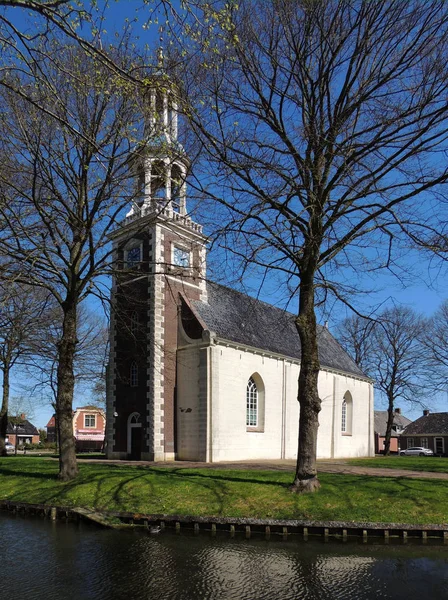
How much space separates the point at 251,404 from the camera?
96.3 ft

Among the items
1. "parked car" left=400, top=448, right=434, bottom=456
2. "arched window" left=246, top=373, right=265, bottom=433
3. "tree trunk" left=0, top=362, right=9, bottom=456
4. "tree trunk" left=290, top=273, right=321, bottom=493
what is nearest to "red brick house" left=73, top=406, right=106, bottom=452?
"tree trunk" left=0, top=362, right=9, bottom=456

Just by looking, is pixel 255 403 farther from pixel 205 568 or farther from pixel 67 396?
pixel 205 568

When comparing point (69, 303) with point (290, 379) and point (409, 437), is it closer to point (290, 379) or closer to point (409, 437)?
point (290, 379)

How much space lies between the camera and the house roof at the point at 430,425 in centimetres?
6725

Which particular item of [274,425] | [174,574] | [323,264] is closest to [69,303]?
[323,264]

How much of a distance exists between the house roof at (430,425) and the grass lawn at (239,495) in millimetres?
55896

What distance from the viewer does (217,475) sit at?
1750cm

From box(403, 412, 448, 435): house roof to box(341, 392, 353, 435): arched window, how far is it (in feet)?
110

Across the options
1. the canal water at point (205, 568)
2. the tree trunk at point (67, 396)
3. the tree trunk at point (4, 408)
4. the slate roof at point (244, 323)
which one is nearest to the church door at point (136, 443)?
the slate roof at point (244, 323)

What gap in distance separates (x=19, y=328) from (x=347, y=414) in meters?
26.8

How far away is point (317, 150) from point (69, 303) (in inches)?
384

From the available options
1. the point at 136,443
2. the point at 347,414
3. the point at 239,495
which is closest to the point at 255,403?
the point at 136,443

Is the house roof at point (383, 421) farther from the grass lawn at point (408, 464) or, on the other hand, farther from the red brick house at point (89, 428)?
the grass lawn at point (408, 464)

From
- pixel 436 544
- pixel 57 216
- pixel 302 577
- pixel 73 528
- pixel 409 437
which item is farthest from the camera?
pixel 409 437
